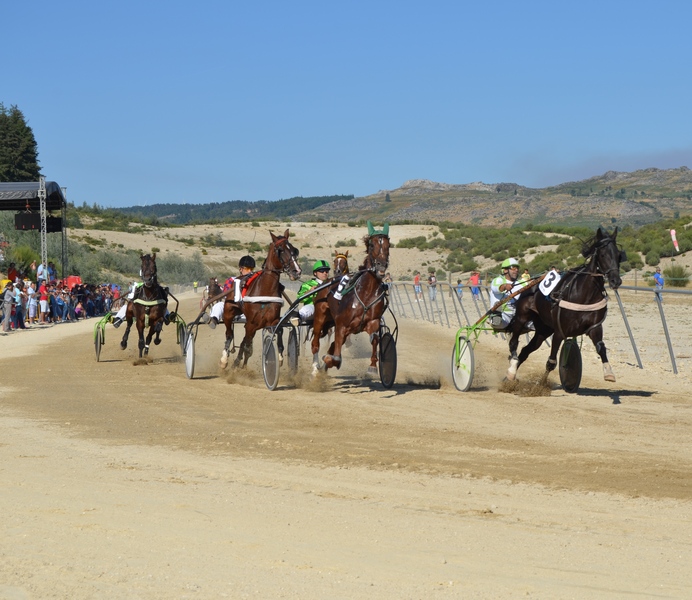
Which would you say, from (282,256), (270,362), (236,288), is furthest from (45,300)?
(270,362)

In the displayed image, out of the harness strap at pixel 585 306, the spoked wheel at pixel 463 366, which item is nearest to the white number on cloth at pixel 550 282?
the harness strap at pixel 585 306

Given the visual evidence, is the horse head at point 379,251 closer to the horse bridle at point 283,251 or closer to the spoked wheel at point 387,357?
the spoked wheel at point 387,357

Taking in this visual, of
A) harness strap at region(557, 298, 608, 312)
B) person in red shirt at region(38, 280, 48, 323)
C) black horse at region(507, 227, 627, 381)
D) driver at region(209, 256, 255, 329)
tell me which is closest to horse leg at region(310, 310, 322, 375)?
driver at region(209, 256, 255, 329)

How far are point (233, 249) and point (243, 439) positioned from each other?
102 metres

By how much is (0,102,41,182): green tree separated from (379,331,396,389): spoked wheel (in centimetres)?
7148

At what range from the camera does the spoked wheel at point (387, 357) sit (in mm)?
14414

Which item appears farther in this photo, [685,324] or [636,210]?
[636,210]

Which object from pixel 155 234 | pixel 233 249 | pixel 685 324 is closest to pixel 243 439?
pixel 685 324

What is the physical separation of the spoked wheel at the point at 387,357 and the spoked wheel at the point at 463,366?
828mm

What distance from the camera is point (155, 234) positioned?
11925 cm

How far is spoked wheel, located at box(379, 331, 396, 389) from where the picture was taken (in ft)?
47.3

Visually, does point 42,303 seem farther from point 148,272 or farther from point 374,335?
point 374,335

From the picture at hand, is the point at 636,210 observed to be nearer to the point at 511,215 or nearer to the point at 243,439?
the point at 511,215

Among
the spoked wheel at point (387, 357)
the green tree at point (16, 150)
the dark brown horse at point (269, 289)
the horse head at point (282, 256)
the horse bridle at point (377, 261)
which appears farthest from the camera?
the green tree at point (16, 150)
